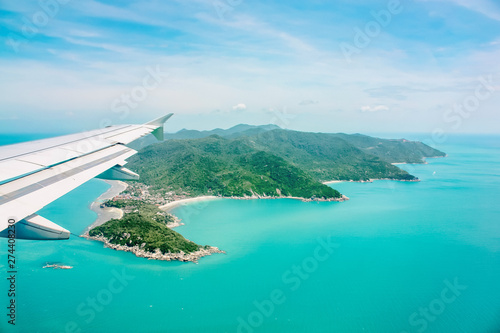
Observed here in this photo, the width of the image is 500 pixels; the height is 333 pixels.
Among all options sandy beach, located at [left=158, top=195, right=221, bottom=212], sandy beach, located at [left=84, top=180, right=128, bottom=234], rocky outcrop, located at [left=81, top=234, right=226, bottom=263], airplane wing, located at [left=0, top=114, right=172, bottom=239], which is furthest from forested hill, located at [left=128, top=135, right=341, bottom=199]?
airplane wing, located at [left=0, top=114, right=172, bottom=239]

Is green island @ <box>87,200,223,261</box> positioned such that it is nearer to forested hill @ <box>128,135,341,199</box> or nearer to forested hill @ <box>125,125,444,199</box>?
forested hill @ <box>128,135,341,199</box>

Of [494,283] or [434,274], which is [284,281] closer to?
[434,274]

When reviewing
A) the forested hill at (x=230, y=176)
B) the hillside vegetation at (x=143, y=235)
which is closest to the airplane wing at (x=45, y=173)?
the hillside vegetation at (x=143, y=235)

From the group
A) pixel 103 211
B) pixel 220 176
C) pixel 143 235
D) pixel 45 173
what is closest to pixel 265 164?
pixel 220 176

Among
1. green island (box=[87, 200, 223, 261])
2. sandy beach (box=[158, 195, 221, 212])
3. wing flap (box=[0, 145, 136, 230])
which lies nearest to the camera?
wing flap (box=[0, 145, 136, 230])

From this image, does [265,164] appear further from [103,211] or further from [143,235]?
[143,235]

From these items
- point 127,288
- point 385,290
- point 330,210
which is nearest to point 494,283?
point 385,290
